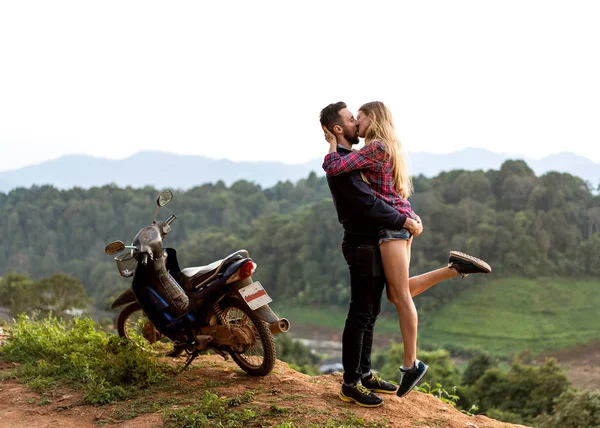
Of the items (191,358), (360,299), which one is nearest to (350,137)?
(360,299)

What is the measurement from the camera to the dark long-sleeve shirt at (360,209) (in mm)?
3418

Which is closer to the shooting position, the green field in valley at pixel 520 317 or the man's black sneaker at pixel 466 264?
the man's black sneaker at pixel 466 264

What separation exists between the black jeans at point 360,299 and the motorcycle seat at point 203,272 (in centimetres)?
81

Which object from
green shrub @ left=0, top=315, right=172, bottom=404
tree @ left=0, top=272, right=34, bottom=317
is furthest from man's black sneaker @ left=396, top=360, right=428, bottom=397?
tree @ left=0, top=272, right=34, bottom=317

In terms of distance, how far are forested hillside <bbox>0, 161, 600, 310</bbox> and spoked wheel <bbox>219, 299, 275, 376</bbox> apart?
4844cm

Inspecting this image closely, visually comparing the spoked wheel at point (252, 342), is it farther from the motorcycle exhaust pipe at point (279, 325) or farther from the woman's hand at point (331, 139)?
the woman's hand at point (331, 139)

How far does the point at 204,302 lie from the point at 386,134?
1.52 meters

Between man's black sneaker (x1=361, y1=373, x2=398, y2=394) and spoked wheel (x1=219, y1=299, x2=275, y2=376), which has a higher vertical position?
spoked wheel (x1=219, y1=299, x2=275, y2=376)

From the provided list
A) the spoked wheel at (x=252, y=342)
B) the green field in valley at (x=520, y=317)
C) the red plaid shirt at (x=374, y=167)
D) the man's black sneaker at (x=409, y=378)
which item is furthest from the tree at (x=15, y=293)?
the green field in valley at (x=520, y=317)

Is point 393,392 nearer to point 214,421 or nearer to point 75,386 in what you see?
point 214,421

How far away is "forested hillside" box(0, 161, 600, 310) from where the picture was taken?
2213 inches

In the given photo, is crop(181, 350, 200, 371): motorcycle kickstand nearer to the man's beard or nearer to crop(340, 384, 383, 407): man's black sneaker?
crop(340, 384, 383, 407): man's black sneaker

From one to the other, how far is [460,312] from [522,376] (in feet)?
114

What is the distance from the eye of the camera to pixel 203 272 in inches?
164
